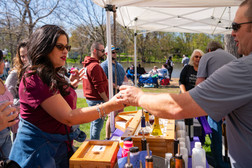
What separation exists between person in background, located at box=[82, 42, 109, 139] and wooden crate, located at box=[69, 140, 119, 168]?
1873mm

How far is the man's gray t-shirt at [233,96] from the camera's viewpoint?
1104mm

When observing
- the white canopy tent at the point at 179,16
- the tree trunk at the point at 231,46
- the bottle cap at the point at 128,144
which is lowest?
the bottle cap at the point at 128,144

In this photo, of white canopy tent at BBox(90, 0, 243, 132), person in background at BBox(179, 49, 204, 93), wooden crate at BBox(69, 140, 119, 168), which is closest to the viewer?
wooden crate at BBox(69, 140, 119, 168)

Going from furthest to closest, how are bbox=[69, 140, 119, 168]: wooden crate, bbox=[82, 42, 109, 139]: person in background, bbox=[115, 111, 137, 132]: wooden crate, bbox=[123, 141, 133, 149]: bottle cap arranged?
bbox=[82, 42, 109, 139]: person in background, bbox=[115, 111, 137, 132]: wooden crate, bbox=[123, 141, 133, 149]: bottle cap, bbox=[69, 140, 119, 168]: wooden crate

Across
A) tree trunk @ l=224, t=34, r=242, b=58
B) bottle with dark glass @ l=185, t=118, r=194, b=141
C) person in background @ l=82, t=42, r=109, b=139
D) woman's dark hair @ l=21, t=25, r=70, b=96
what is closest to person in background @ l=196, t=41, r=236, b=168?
bottle with dark glass @ l=185, t=118, r=194, b=141

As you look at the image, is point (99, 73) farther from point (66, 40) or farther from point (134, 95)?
point (134, 95)

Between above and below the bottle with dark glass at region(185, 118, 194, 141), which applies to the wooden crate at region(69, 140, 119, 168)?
above

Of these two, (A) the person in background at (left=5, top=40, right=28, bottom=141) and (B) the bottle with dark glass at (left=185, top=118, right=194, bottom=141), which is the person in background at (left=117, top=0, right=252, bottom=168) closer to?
(B) the bottle with dark glass at (left=185, top=118, right=194, bottom=141)

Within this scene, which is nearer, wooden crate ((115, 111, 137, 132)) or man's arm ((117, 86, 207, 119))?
man's arm ((117, 86, 207, 119))

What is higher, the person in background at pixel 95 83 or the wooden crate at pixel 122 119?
the person in background at pixel 95 83

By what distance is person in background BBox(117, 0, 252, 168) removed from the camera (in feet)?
3.65

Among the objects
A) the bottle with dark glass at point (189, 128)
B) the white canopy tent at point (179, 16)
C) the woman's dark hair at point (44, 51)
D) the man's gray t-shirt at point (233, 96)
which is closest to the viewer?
the man's gray t-shirt at point (233, 96)

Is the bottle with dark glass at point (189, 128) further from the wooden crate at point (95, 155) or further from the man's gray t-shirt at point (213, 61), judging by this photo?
the wooden crate at point (95, 155)

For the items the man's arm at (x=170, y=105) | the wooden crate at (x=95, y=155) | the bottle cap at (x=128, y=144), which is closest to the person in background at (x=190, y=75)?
the bottle cap at (x=128, y=144)
